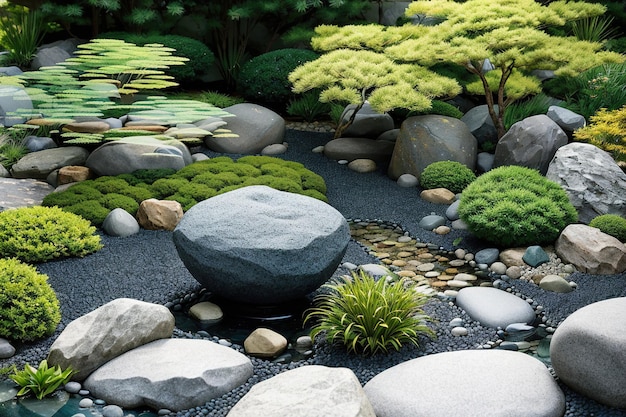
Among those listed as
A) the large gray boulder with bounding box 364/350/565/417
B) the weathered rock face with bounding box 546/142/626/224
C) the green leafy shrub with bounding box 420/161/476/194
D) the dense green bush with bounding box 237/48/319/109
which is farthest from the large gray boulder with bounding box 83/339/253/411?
the dense green bush with bounding box 237/48/319/109

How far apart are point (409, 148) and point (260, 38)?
582 cm

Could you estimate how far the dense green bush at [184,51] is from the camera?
1267cm

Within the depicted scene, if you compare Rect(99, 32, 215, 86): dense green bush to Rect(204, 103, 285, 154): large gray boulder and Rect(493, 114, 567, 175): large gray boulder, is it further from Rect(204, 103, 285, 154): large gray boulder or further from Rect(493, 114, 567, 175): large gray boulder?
Rect(493, 114, 567, 175): large gray boulder

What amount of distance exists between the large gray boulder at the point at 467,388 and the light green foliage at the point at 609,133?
4252 mm

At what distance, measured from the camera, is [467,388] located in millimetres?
4918

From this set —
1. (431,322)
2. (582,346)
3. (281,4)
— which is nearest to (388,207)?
(431,322)

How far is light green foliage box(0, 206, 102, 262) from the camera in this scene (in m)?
7.05

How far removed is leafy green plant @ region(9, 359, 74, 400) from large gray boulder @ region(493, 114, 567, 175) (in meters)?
6.37

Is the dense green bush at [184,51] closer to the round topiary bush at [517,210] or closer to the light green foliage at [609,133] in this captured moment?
the round topiary bush at [517,210]

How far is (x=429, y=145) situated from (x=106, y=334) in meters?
5.89

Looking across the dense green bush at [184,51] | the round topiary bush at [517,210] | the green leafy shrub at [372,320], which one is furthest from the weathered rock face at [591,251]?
the dense green bush at [184,51]

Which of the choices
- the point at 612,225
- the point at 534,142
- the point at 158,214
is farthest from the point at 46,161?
the point at 612,225

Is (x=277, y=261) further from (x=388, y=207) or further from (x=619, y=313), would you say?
(x=388, y=207)

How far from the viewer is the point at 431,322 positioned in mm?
6227
